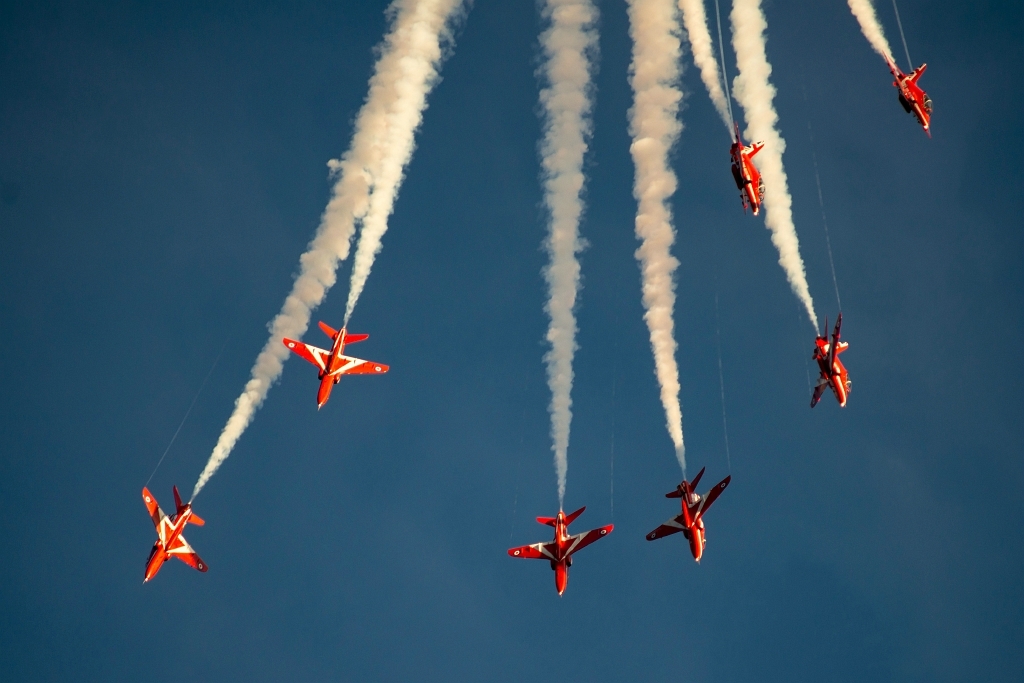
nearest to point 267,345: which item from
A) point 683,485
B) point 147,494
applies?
point 147,494

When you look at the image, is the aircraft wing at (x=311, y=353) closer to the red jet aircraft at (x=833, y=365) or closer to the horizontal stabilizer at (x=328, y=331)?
the horizontal stabilizer at (x=328, y=331)

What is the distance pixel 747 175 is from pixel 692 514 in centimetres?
1332

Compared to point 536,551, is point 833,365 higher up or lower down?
higher up

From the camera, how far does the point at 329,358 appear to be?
1383 inches

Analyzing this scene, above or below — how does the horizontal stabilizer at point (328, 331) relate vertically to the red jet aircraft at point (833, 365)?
below

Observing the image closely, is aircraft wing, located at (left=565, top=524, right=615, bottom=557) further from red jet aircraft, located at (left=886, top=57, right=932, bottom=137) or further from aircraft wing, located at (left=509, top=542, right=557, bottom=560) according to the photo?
red jet aircraft, located at (left=886, top=57, right=932, bottom=137)

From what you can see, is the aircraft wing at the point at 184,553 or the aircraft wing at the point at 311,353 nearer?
the aircraft wing at the point at 311,353

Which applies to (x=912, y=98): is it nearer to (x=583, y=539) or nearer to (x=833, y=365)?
(x=833, y=365)

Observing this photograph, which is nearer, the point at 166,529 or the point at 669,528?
the point at 669,528

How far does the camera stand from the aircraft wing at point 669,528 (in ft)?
111

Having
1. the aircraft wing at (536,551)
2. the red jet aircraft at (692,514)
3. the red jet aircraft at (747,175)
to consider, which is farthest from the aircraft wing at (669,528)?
the red jet aircraft at (747,175)

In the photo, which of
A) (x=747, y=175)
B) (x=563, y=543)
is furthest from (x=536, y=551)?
(x=747, y=175)

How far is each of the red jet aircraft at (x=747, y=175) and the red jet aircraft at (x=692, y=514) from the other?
34.3 ft

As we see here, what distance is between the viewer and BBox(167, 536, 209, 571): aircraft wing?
120 ft
